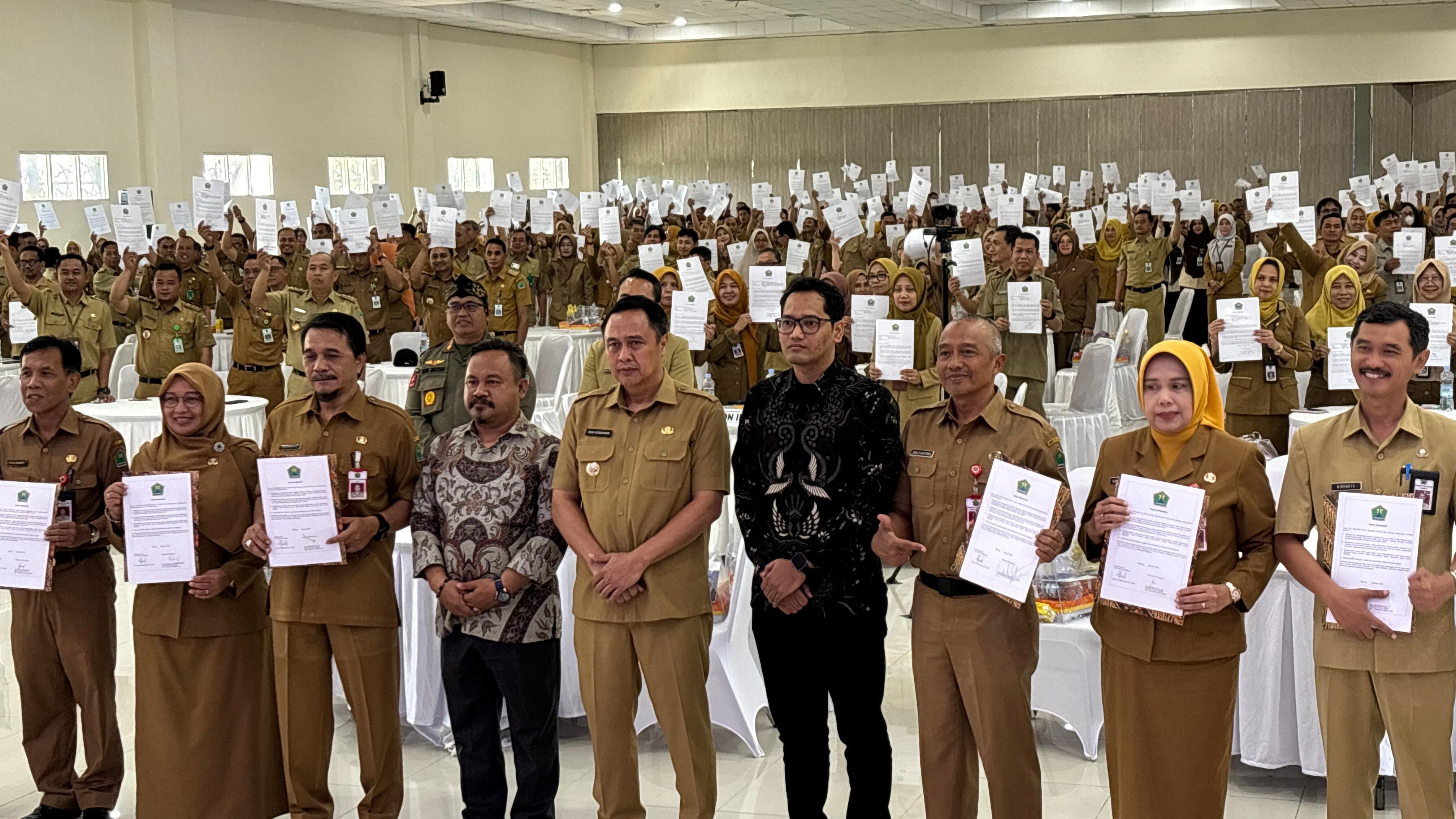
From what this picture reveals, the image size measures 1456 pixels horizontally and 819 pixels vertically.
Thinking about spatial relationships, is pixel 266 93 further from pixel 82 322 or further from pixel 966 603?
pixel 966 603

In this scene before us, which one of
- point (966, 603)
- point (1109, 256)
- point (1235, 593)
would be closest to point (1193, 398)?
point (1235, 593)

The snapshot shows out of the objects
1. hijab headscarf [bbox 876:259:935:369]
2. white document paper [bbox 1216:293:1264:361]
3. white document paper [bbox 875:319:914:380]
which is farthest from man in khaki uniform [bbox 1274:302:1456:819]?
hijab headscarf [bbox 876:259:935:369]

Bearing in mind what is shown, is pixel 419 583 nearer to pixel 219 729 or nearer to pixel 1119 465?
pixel 219 729

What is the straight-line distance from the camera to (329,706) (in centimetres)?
388

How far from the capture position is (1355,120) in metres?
22.2

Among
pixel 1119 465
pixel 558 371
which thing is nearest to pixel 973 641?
pixel 1119 465

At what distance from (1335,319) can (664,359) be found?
3.78m

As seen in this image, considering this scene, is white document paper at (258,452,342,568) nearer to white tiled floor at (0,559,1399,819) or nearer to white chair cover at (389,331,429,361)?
white tiled floor at (0,559,1399,819)

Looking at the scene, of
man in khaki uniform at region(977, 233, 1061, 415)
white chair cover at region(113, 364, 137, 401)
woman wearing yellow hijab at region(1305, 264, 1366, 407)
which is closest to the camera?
woman wearing yellow hijab at region(1305, 264, 1366, 407)

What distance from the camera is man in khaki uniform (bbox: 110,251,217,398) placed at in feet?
27.7

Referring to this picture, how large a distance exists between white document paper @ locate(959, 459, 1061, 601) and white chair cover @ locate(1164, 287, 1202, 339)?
37.2 ft

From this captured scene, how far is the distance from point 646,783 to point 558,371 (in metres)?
5.80

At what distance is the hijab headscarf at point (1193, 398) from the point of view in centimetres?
317

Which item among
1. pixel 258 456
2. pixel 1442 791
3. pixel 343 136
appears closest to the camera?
pixel 1442 791
